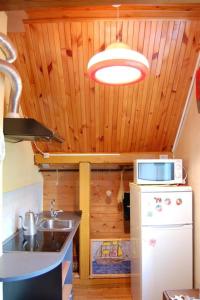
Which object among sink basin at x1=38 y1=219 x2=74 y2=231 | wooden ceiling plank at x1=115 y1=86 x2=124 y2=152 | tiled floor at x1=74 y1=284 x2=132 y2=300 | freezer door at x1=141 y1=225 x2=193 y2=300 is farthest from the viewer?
tiled floor at x1=74 y1=284 x2=132 y2=300

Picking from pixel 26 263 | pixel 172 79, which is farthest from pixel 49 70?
pixel 26 263

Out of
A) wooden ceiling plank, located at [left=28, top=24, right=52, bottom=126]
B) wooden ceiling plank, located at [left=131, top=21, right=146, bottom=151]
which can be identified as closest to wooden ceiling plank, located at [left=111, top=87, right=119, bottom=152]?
wooden ceiling plank, located at [left=131, top=21, right=146, bottom=151]

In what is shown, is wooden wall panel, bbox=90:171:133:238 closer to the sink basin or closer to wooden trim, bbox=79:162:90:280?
wooden trim, bbox=79:162:90:280

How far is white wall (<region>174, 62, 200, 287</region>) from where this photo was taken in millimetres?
2477

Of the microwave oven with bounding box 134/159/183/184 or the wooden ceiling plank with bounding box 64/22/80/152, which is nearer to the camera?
the wooden ceiling plank with bounding box 64/22/80/152

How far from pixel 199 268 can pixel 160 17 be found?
2259 millimetres

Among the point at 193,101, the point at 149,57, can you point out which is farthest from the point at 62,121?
the point at 193,101

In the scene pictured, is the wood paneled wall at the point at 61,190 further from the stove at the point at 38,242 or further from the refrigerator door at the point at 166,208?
the refrigerator door at the point at 166,208

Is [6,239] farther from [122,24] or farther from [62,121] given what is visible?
[122,24]

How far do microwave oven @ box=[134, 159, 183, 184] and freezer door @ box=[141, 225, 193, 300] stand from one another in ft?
1.69

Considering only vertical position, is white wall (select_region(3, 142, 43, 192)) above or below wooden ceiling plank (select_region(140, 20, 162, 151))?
below

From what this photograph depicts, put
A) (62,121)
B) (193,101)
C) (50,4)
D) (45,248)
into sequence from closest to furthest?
(50,4), (45,248), (193,101), (62,121)

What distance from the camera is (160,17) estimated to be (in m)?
1.95

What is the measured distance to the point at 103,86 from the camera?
8.20ft
